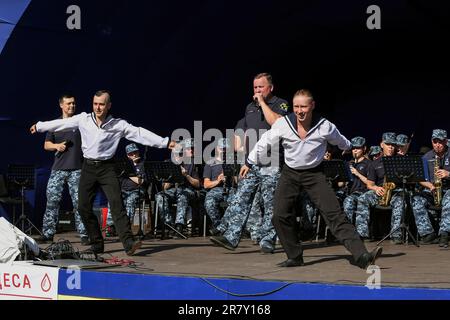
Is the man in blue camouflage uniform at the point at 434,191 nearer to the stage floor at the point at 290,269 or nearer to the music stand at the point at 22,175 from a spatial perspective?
the stage floor at the point at 290,269

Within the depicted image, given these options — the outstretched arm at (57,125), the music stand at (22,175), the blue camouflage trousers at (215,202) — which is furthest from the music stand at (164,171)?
the outstretched arm at (57,125)

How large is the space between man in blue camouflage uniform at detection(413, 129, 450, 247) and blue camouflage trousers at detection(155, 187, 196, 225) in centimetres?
353

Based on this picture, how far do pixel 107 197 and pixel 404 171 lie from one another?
3.76 metres

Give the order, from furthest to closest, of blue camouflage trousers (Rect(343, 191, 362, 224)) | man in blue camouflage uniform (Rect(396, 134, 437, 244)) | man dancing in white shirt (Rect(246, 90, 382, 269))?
blue camouflage trousers (Rect(343, 191, 362, 224)) → man in blue camouflage uniform (Rect(396, 134, 437, 244)) → man dancing in white shirt (Rect(246, 90, 382, 269))

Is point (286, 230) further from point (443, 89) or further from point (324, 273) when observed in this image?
point (443, 89)

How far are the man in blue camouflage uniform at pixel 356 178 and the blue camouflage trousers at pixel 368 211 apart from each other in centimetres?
22

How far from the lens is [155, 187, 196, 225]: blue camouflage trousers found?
43.4ft

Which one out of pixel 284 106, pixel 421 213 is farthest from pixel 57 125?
pixel 421 213

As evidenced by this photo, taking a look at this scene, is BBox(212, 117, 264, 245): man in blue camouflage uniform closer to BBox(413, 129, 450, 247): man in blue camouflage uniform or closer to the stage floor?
the stage floor

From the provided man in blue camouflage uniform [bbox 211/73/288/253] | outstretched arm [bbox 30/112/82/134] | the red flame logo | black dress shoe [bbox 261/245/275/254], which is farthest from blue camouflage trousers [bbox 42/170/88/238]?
the red flame logo

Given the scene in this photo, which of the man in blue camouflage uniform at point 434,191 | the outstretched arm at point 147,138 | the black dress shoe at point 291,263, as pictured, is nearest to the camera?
the black dress shoe at point 291,263

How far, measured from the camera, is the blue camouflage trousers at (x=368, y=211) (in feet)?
38.0

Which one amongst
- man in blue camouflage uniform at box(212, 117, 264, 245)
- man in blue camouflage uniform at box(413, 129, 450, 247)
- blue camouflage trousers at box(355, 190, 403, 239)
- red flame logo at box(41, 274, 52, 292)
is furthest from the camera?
blue camouflage trousers at box(355, 190, 403, 239)
